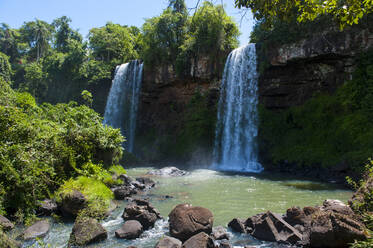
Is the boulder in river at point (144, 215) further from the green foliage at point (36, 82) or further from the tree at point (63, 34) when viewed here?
the tree at point (63, 34)

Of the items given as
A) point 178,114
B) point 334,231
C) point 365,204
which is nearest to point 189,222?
point 334,231

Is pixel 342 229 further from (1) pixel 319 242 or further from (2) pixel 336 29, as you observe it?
(2) pixel 336 29

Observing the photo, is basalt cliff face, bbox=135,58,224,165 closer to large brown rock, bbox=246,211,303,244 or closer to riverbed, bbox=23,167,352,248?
riverbed, bbox=23,167,352,248

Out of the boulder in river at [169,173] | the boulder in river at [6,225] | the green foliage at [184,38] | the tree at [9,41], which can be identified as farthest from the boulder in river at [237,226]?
the tree at [9,41]

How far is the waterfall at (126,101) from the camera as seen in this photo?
2817cm

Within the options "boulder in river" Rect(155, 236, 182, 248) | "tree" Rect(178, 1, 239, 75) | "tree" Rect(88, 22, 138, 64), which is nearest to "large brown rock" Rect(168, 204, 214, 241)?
"boulder in river" Rect(155, 236, 182, 248)

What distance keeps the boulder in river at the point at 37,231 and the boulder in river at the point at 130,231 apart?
1769 millimetres

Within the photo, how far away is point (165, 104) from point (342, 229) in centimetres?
2321

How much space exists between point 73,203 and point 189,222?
11.6ft

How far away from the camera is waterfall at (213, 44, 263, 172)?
20.8m

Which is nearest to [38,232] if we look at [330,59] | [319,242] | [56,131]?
[56,131]

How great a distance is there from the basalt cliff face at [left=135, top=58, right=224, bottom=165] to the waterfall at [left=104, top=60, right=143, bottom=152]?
2.04 ft

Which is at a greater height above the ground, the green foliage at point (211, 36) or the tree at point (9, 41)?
the tree at point (9, 41)

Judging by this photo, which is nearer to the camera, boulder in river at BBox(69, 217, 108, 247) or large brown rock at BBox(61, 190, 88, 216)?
boulder in river at BBox(69, 217, 108, 247)
